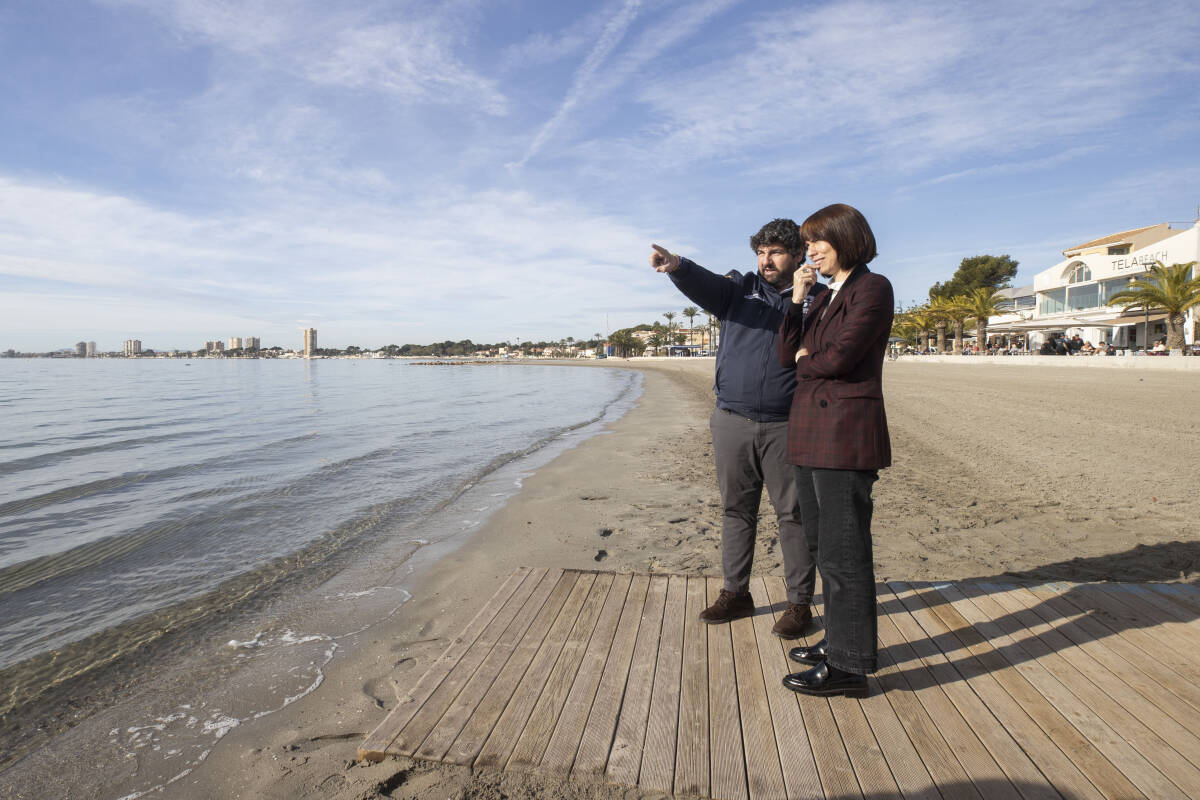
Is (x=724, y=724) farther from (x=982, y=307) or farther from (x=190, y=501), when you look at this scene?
(x=982, y=307)

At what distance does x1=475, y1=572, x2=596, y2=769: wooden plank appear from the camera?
7.16 feet

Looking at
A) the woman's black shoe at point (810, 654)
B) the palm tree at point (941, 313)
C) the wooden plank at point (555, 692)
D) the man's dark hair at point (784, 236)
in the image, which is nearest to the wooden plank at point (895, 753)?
the woman's black shoe at point (810, 654)

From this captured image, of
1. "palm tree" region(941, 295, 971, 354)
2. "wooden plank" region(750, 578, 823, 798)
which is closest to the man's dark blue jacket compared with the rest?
"wooden plank" region(750, 578, 823, 798)

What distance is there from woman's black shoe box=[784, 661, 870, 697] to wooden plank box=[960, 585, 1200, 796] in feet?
2.35

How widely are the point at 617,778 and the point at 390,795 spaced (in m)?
0.85

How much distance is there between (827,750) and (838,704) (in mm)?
309

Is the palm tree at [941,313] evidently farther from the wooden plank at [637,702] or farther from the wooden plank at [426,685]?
the wooden plank at [426,685]

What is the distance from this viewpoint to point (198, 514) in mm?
7336

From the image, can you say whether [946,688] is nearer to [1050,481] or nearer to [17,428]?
[1050,481]

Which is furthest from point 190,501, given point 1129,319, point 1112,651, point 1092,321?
point 1092,321

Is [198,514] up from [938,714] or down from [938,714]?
down

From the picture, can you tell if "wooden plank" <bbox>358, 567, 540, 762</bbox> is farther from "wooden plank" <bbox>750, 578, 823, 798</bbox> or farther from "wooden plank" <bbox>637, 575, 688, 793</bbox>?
"wooden plank" <bbox>750, 578, 823, 798</bbox>

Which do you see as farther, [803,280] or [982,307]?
[982,307]

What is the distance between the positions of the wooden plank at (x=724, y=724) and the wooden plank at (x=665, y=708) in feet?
0.43
